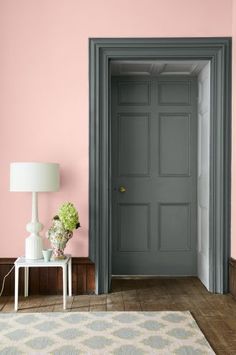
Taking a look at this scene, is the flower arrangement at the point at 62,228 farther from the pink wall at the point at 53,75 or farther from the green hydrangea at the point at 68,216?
the pink wall at the point at 53,75

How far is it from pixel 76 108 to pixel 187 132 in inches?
57.9

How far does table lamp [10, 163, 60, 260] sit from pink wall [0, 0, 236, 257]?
0.32m

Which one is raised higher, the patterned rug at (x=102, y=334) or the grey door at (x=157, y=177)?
the grey door at (x=157, y=177)

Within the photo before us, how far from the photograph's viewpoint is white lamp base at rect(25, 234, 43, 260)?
4152mm

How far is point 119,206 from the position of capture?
545 centimetres

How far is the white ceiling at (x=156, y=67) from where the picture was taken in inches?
189

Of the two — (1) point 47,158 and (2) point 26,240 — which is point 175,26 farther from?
(2) point 26,240

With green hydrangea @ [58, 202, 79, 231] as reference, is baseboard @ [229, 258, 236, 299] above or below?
below

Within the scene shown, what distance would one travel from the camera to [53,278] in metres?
4.56

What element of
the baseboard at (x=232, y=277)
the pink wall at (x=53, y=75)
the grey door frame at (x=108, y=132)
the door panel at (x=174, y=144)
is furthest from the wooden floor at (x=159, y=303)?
the door panel at (x=174, y=144)

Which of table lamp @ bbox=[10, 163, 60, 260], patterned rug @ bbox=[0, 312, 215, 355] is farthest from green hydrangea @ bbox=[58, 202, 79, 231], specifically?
patterned rug @ bbox=[0, 312, 215, 355]

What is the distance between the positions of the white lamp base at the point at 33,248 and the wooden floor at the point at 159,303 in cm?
43

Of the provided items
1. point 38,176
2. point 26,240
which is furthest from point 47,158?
point 26,240

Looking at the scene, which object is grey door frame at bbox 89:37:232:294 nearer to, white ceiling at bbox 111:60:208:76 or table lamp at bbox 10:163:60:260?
white ceiling at bbox 111:60:208:76
